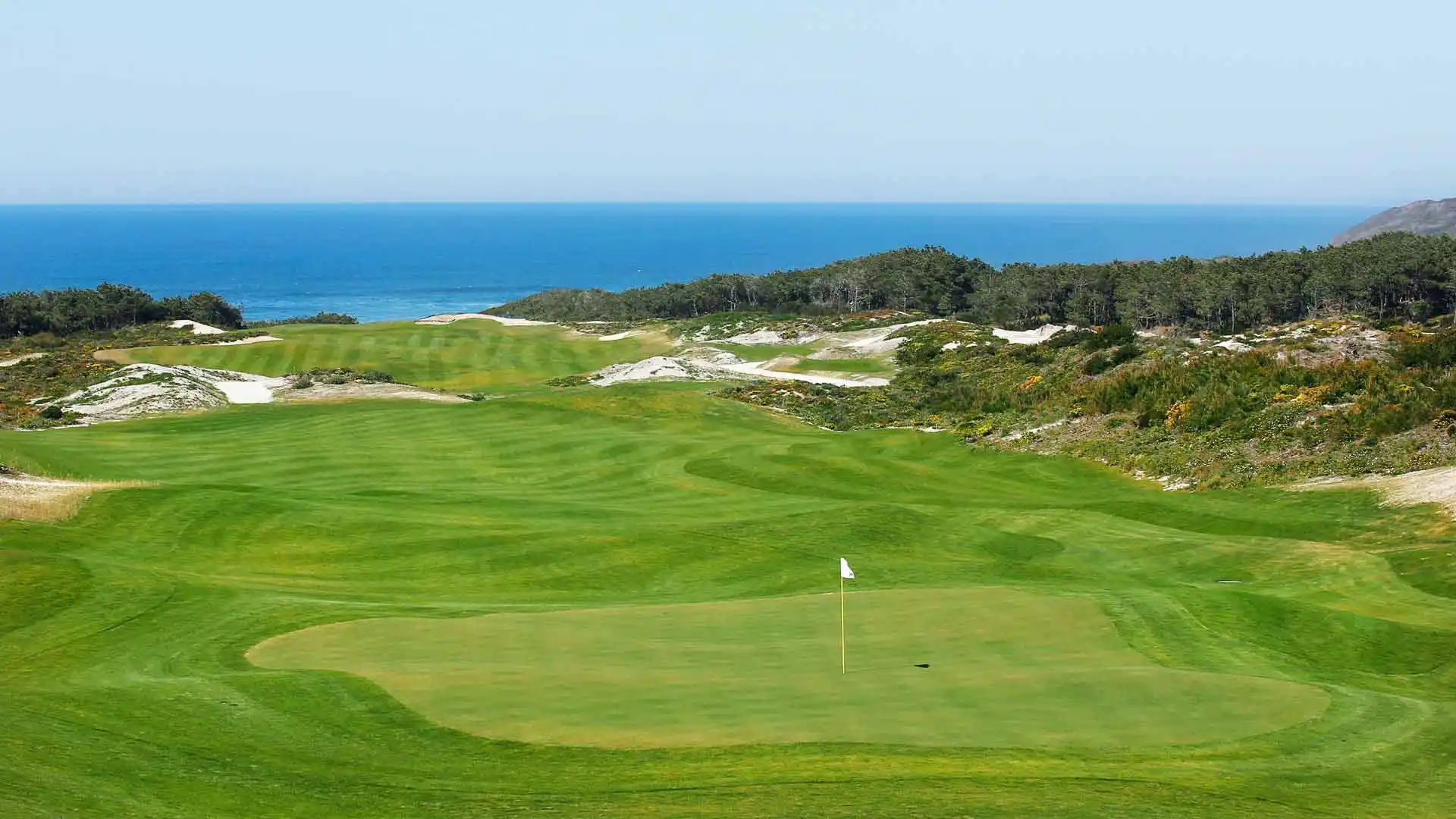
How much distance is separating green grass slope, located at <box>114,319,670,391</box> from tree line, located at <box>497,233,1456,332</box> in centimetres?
2568

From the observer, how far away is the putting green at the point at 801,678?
13.8 meters

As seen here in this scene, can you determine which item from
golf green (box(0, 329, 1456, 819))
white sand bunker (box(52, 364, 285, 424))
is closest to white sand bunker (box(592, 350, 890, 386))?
white sand bunker (box(52, 364, 285, 424))

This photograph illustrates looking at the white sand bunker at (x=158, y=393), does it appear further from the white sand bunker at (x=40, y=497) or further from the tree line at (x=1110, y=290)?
the tree line at (x=1110, y=290)

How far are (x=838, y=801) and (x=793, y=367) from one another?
232 feet

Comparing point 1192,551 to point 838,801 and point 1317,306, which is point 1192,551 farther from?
point 1317,306

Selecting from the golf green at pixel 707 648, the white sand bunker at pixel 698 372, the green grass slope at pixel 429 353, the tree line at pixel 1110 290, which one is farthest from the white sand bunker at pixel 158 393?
the tree line at pixel 1110 290

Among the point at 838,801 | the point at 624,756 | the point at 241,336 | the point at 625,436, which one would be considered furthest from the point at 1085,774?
the point at 241,336

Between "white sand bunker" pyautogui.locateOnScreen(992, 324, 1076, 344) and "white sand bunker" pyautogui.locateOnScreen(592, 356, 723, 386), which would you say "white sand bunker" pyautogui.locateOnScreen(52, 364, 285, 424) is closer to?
"white sand bunker" pyautogui.locateOnScreen(592, 356, 723, 386)

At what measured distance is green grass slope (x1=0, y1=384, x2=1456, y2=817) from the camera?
12195 millimetres

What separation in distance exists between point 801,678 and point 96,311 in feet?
339

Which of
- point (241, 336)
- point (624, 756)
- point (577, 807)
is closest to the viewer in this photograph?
point (577, 807)

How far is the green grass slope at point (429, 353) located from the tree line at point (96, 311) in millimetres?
15781

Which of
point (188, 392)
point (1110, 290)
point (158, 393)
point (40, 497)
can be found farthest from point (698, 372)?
point (40, 497)

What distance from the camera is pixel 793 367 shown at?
82.1 m
